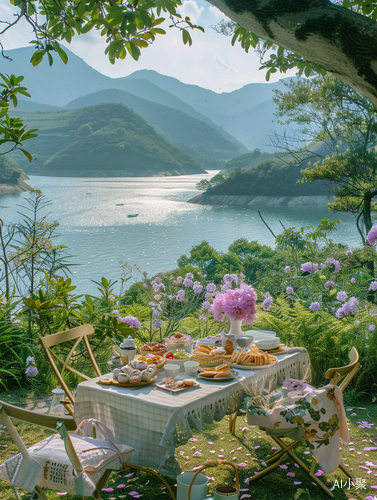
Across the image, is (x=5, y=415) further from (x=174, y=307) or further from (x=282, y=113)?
(x=282, y=113)

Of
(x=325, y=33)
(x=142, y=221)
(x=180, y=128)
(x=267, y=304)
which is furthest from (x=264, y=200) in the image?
(x=180, y=128)

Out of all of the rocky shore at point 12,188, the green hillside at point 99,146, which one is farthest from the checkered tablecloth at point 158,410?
the green hillside at point 99,146

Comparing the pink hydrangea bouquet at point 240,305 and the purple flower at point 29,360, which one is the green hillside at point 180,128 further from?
the pink hydrangea bouquet at point 240,305

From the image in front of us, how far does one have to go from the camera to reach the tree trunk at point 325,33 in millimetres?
1268

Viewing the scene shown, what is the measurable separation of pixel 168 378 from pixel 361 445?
171 centimetres

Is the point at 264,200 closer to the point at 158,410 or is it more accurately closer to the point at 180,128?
the point at 158,410

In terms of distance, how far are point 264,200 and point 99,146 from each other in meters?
28.1

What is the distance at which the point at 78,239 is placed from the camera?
3872cm

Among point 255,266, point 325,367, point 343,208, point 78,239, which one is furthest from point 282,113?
point 78,239

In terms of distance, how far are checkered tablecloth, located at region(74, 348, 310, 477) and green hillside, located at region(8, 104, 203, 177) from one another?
5647cm

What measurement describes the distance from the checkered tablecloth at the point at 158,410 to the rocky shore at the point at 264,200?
33.1 metres

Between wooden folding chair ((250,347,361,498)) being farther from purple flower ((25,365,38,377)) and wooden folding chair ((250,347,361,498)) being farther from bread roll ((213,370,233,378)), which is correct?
purple flower ((25,365,38,377))

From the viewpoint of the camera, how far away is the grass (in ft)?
8.11

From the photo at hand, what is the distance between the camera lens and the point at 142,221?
5038cm
